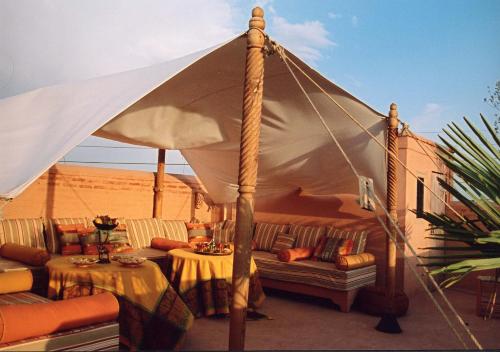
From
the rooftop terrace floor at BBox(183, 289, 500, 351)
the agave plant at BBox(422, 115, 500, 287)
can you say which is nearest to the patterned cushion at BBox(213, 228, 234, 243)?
the rooftop terrace floor at BBox(183, 289, 500, 351)

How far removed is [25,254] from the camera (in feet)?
17.8

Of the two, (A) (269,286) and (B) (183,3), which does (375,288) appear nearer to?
(A) (269,286)

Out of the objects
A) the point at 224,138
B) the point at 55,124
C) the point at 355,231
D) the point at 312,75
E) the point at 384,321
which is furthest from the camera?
the point at 355,231

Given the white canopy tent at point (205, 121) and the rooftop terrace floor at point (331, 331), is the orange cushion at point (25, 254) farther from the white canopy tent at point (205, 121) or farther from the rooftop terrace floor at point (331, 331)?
the rooftop terrace floor at point (331, 331)

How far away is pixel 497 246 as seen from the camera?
98.4 inches

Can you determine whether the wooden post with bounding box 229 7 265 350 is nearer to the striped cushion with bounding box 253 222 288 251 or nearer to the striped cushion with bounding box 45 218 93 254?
the striped cushion with bounding box 45 218 93 254

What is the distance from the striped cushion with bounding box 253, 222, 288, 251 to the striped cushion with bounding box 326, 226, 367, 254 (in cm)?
94

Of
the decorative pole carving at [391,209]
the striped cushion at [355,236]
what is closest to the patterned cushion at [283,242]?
the striped cushion at [355,236]

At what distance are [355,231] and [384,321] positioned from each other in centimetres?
210

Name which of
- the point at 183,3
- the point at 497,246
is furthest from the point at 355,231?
the point at 497,246

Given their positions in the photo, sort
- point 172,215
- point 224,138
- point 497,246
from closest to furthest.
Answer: point 497,246, point 224,138, point 172,215

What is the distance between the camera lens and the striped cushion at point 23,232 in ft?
19.6

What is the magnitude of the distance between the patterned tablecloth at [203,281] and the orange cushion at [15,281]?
162 centimetres

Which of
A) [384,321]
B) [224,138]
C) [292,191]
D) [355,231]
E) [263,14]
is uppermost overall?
[263,14]
